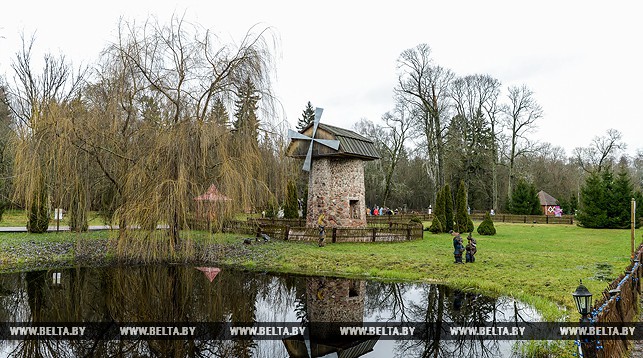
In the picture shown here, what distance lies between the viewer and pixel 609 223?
80.1ft

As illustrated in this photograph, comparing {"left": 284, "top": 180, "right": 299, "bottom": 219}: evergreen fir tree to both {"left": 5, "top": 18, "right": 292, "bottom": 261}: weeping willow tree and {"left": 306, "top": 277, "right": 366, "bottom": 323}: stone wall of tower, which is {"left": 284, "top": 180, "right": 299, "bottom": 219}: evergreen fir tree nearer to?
{"left": 5, "top": 18, "right": 292, "bottom": 261}: weeping willow tree

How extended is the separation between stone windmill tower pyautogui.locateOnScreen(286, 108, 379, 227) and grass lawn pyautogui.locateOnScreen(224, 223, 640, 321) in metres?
2.79

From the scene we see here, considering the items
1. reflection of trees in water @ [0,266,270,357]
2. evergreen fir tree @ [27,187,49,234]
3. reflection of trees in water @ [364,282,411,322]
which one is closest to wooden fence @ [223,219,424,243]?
reflection of trees in water @ [0,266,270,357]

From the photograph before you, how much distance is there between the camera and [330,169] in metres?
19.6

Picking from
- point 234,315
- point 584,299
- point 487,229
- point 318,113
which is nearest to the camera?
point 584,299

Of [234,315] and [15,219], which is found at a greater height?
[15,219]

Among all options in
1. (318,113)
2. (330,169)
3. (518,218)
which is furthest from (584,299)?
(518,218)

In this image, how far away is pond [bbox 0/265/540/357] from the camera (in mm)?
6004

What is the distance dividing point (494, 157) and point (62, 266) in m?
34.5

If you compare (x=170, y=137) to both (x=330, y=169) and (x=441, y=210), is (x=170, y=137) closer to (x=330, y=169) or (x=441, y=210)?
(x=330, y=169)

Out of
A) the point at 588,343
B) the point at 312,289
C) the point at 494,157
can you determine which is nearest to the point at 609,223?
the point at 494,157

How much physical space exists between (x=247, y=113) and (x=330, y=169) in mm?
7246

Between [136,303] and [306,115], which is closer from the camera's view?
[136,303]

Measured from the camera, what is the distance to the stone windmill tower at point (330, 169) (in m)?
19.4
